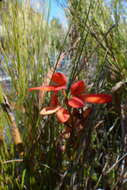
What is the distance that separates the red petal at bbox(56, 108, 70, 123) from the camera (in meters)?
0.61

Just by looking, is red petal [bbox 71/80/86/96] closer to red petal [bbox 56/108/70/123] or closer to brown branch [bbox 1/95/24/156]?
red petal [bbox 56/108/70/123]

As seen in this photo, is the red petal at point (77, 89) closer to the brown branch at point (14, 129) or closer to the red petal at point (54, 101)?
the red petal at point (54, 101)

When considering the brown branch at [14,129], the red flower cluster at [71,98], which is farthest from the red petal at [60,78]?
the brown branch at [14,129]

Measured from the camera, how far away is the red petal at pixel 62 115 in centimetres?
61

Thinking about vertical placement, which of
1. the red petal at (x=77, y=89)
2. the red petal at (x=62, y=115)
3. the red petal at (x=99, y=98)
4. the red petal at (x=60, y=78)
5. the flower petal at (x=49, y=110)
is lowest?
the red petal at (x=62, y=115)

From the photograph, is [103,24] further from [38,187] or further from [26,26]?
[38,187]

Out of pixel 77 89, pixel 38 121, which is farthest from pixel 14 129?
pixel 77 89

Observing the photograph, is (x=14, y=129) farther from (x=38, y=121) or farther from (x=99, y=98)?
(x=99, y=98)

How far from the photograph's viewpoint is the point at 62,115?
619mm

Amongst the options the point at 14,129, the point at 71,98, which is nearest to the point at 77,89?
the point at 71,98

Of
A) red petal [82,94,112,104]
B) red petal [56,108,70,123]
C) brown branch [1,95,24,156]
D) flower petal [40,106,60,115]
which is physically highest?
red petal [82,94,112,104]

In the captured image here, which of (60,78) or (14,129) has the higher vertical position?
(60,78)

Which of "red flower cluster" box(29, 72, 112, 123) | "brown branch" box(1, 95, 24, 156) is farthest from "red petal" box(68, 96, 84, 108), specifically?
"brown branch" box(1, 95, 24, 156)

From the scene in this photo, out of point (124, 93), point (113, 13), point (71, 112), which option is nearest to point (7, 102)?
point (71, 112)
